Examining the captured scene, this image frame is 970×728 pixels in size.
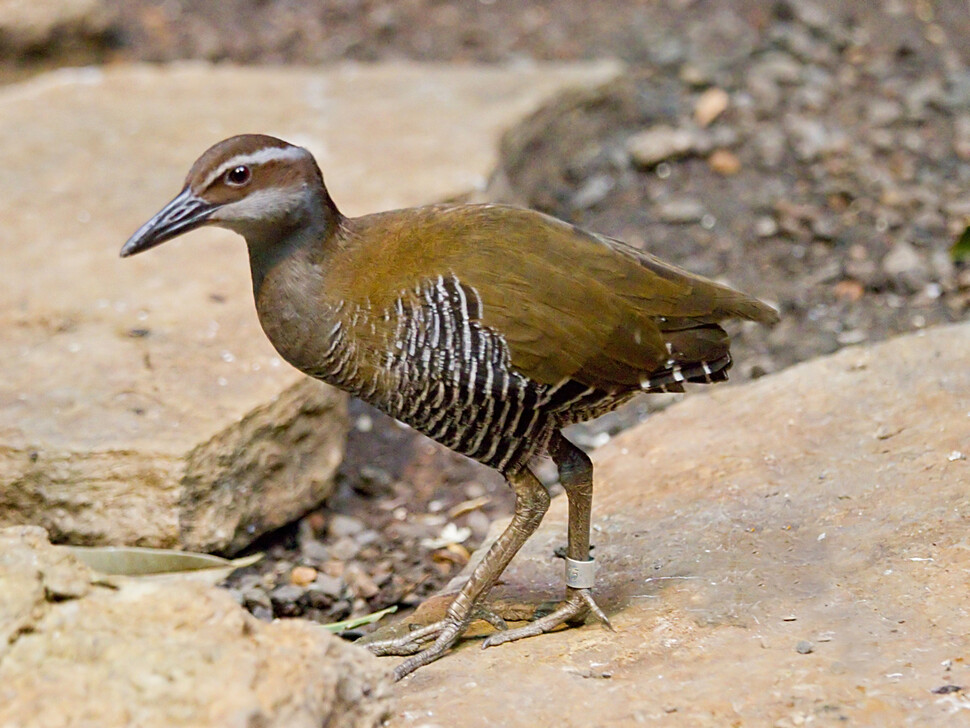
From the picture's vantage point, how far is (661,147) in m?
8.14

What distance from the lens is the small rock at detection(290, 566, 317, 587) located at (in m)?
5.45

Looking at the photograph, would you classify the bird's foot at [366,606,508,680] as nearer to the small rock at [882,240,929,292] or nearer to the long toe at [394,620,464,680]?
the long toe at [394,620,464,680]

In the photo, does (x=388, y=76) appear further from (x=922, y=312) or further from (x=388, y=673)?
(x=388, y=673)

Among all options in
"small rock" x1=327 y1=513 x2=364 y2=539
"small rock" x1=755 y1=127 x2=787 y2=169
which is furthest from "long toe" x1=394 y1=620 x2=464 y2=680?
"small rock" x1=755 y1=127 x2=787 y2=169

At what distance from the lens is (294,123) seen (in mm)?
7887

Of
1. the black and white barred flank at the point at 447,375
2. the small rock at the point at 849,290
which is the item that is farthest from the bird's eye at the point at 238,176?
the small rock at the point at 849,290

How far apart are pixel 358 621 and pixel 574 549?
107cm

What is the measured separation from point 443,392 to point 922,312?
3.61 metres

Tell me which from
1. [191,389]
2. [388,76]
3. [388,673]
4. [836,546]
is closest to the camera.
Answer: [388,673]

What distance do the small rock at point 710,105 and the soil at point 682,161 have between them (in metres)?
0.02

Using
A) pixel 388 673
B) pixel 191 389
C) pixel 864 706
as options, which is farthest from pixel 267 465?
pixel 864 706

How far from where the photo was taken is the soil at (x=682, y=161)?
5.94 meters

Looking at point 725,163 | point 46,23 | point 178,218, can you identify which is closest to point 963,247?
point 725,163

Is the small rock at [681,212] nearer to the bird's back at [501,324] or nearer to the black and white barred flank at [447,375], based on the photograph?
the bird's back at [501,324]
